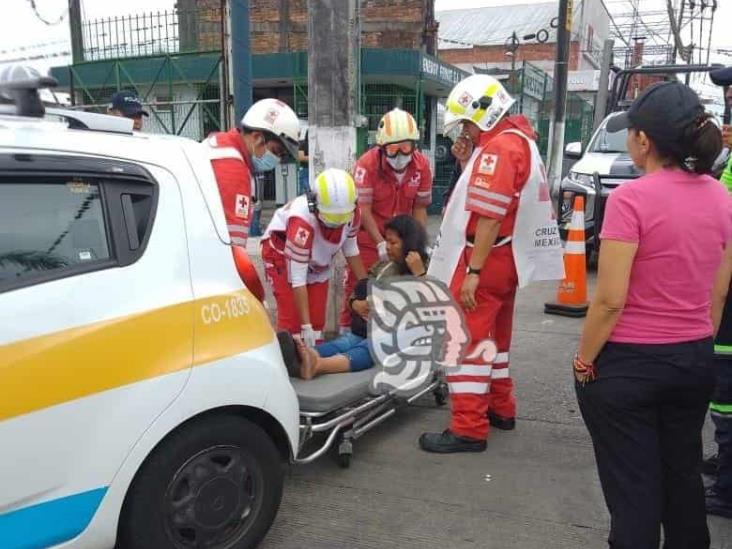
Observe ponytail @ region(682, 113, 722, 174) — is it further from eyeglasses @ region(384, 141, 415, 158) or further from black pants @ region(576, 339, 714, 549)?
eyeglasses @ region(384, 141, 415, 158)

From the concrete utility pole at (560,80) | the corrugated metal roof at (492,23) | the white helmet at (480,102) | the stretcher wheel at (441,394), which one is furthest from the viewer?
the corrugated metal roof at (492,23)

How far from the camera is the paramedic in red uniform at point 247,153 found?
3594 mm

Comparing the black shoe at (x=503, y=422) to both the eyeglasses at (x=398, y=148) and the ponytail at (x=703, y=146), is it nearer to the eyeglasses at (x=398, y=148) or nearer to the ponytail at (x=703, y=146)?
the eyeglasses at (x=398, y=148)

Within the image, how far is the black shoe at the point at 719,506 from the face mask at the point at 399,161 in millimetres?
2859

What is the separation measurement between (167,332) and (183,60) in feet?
42.8

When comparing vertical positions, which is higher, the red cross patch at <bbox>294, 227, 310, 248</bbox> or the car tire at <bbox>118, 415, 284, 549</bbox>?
the red cross patch at <bbox>294, 227, 310, 248</bbox>

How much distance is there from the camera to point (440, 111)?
18.5 m

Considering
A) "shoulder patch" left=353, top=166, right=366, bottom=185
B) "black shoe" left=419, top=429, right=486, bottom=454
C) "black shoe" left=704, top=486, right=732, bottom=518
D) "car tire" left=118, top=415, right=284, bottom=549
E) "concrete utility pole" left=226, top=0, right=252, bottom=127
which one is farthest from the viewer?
"concrete utility pole" left=226, top=0, right=252, bottom=127

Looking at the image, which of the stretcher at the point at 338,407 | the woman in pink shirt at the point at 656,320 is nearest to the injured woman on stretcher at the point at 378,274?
the stretcher at the point at 338,407

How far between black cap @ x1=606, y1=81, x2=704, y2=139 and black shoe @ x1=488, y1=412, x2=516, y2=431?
224 cm

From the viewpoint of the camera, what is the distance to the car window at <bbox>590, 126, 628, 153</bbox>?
8703mm

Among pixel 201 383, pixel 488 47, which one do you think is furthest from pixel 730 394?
pixel 488 47

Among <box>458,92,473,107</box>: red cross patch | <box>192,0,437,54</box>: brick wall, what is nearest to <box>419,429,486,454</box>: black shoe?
<box>458,92,473,107</box>: red cross patch

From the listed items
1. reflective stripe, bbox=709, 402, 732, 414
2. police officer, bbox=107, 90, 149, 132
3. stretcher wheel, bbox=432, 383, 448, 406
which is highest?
police officer, bbox=107, 90, 149, 132
